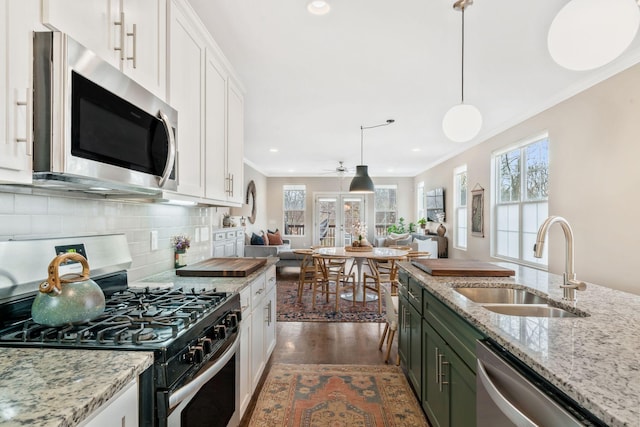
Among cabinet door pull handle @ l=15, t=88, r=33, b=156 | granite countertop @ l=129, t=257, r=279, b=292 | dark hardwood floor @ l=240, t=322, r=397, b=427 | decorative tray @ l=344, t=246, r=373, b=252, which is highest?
cabinet door pull handle @ l=15, t=88, r=33, b=156

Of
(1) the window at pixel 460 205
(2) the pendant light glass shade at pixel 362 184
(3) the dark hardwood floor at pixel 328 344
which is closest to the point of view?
(3) the dark hardwood floor at pixel 328 344

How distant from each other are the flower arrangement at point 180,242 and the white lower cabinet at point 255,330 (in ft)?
1.92

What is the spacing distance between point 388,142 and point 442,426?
470 centimetres

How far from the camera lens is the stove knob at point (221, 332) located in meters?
1.38

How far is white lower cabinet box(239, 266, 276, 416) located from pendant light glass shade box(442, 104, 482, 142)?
1.68 metres

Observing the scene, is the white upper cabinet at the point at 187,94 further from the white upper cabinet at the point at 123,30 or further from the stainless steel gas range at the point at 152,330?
the stainless steel gas range at the point at 152,330

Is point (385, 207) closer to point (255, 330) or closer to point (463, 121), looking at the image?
point (463, 121)

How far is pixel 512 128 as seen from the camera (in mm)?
4414

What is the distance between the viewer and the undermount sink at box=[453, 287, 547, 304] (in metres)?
1.83

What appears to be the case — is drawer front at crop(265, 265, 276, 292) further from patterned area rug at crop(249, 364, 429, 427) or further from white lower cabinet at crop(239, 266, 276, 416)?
patterned area rug at crop(249, 364, 429, 427)

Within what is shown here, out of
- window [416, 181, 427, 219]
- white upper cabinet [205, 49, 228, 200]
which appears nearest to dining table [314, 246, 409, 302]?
white upper cabinet [205, 49, 228, 200]

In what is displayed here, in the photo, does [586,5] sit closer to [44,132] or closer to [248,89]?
[44,132]

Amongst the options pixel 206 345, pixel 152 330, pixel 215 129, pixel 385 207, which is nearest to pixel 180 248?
pixel 215 129

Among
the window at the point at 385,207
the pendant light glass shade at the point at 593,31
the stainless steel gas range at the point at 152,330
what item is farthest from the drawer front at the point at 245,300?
the window at the point at 385,207
